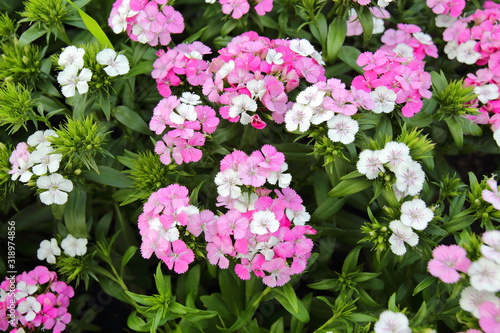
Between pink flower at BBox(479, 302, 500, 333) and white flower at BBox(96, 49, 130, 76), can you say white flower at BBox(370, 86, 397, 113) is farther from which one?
white flower at BBox(96, 49, 130, 76)

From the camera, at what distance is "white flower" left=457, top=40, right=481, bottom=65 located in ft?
9.80

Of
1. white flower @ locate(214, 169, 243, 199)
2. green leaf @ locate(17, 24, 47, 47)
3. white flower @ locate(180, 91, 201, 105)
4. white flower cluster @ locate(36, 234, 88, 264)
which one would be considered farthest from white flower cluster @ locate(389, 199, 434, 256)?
green leaf @ locate(17, 24, 47, 47)

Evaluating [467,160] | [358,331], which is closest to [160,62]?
[358,331]

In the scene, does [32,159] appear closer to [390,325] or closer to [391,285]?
[390,325]

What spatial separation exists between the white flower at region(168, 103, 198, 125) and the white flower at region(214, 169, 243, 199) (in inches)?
12.7

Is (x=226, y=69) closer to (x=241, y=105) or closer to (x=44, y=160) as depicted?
(x=241, y=105)

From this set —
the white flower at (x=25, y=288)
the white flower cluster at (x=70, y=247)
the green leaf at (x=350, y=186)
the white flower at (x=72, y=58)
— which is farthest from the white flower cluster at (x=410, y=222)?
the white flower at (x=25, y=288)

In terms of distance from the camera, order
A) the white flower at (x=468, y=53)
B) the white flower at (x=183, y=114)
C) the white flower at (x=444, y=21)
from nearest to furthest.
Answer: the white flower at (x=183, y=114) < the white flower at (x=468, y=53) < the white flower at (x=444, y=21)

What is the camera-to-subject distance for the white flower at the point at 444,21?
10.8 ft

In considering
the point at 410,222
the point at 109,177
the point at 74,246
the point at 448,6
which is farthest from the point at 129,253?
the point at 448,6

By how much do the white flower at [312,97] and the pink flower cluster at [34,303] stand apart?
166 cm

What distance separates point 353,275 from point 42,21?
2.26 meters

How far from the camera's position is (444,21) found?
3.30 metres

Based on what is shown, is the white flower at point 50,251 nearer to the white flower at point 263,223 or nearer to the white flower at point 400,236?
the white flower at point 263,223
